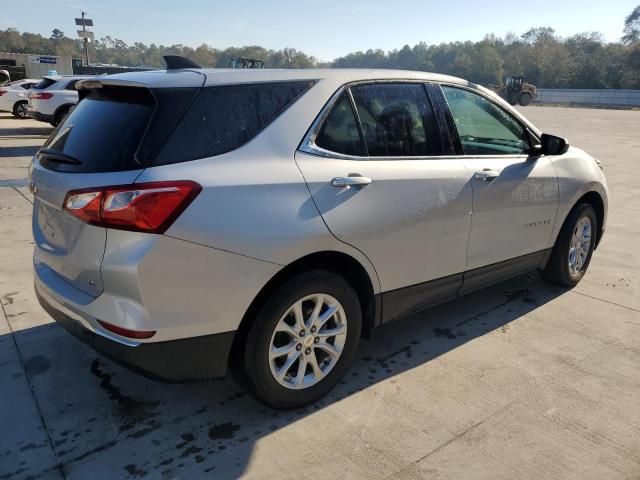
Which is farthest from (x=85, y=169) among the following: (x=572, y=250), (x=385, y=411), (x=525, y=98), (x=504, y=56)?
(x=504, y=56)

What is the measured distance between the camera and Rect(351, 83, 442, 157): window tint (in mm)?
3049

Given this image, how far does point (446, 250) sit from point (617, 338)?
1.54 meters

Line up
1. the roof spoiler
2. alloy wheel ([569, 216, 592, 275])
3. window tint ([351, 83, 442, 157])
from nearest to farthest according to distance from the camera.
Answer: window tint ([351, 83, 442, 157]) < the roof spoiler < alloy wheel ([569, 216, 592, 275])

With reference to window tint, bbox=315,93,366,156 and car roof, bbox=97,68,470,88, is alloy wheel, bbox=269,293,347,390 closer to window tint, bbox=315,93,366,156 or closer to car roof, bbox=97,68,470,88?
window tint, bbox=315,93,366,156

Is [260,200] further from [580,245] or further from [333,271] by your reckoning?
[580,245]

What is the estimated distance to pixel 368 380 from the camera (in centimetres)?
321

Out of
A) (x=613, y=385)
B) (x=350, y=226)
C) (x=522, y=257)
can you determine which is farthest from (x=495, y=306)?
(x=350, y=226)

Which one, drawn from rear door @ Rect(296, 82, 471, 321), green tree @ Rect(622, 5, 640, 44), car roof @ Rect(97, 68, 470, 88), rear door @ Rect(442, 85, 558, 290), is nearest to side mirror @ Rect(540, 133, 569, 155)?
rear door @ Rect(442, 85, 558, 290)

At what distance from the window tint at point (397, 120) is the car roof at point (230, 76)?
97mm

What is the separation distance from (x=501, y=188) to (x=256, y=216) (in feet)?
6.53

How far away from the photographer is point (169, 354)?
7.83 feet

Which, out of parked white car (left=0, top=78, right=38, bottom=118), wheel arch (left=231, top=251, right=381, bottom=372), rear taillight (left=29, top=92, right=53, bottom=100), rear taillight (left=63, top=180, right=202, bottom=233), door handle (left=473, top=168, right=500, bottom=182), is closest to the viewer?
rear taillight (left=63, top=180, right=202, bottom=233)

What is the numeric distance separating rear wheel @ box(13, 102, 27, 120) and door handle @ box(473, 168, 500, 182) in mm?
23103

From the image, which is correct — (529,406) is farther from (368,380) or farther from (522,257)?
(522,257)
